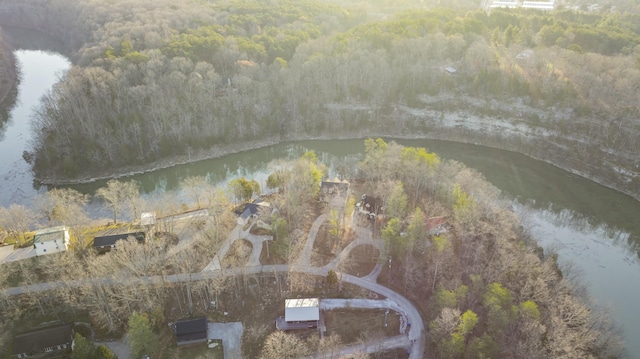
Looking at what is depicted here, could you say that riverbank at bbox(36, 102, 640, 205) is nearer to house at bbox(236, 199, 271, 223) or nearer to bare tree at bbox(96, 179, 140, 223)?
bare tree at bbox(96, 179, 140, 223)

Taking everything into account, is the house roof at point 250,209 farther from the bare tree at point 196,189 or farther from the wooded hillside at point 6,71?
the wooded hillside at point 6,71

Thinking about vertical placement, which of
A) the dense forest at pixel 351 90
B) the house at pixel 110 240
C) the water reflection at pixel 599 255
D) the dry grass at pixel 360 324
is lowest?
the water reflection at pixel 599 255

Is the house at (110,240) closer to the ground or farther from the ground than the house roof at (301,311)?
farther from the ground

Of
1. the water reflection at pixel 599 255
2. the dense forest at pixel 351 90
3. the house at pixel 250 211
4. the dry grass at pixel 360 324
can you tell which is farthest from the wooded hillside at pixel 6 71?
the water reflection at pixel 599 255

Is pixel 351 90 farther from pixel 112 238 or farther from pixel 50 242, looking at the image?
pixel 50 242

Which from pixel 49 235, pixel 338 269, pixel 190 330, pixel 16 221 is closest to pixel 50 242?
pixel 49 235

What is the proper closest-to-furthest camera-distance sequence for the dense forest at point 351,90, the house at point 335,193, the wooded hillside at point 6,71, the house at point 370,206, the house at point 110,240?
the house at point 110,240
the house at point 370,206
the house at point 335,193
the dense forest at point 351,90
the wooded hillside at point 6,71

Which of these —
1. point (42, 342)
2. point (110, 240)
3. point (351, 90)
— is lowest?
point (42, 342)
